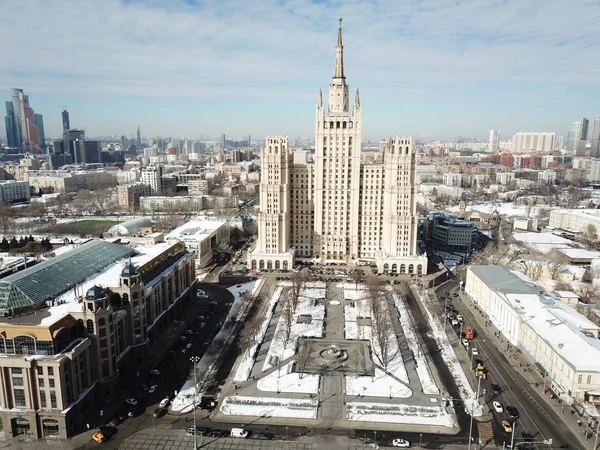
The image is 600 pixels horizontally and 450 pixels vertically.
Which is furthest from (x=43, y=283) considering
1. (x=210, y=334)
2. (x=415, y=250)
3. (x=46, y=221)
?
(x=46, y=221)

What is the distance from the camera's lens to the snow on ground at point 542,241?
11019 cm

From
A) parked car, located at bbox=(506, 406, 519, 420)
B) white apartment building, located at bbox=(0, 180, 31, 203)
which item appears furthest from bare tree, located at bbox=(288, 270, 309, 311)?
white apartment building, located at bbox=(0, 180, 31, 203)

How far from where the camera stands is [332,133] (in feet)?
312

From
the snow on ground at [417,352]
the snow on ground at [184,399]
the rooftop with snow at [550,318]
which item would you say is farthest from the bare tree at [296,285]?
the rooftop with snow at [550,318]

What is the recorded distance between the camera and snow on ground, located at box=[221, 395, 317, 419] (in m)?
45.2

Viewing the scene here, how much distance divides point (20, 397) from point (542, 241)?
115741mm

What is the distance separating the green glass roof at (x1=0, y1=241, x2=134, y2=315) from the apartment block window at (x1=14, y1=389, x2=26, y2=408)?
8.28 meters

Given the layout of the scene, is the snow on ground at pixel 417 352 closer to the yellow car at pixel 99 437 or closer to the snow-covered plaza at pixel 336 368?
the snow-covered plaza at pixel 336 368

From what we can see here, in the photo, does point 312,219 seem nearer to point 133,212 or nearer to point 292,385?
point 292,385

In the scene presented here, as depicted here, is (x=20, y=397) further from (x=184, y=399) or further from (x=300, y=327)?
(x=300, y=327)

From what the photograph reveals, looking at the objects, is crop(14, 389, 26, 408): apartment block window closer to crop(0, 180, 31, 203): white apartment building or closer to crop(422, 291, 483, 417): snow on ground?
crop(422, 291, 483, 417): snow on ground

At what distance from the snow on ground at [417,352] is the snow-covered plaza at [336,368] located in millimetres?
112

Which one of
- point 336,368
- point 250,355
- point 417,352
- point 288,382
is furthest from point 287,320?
point 417,352

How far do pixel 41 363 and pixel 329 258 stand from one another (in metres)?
66.1
